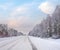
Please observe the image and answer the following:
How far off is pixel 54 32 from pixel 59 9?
10230mm

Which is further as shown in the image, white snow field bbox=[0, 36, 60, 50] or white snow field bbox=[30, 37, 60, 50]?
white snow field bbox=[0, 36, 60, 50]

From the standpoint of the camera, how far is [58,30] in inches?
2657

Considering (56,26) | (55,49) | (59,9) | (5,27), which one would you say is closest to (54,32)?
(56,26)

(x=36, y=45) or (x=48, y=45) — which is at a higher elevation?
(x=48, y=45)

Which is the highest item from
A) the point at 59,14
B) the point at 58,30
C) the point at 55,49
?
the point at 59,14

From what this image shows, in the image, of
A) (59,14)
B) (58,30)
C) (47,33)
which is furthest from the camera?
(47,33)

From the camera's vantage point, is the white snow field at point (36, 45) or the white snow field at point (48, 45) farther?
the white snow field at point (36, 45)

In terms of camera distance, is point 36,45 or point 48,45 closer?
point 48,45

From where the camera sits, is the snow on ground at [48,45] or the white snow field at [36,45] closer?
the snow on ground at [48,45]

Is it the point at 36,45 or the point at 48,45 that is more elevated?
the point at 48,45

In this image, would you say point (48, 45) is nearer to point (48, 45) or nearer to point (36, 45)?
point (48, 45)

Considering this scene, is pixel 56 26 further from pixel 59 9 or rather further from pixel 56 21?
pixel 59 9

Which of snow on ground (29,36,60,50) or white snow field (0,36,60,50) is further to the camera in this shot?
white snow field (0,36,60,50)

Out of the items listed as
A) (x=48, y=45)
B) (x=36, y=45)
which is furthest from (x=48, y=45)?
(x=36, y=45)
